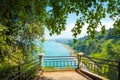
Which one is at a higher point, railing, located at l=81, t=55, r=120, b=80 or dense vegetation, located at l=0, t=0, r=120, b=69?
dense vegetation, located at l=0, t=0, r=120, b=69

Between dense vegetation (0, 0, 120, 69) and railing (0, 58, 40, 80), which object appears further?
dense vegetation (0, 0, 120, 69)

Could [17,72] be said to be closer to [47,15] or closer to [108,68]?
[47,15]

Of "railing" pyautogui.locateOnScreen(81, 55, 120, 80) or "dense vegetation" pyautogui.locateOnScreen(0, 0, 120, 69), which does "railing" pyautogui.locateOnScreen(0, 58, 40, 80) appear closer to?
"dense vegetation" pyautogui.locateOnScreen(0, 0, 120, 69)

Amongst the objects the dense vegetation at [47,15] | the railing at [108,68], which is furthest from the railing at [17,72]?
the railing at [108,68]

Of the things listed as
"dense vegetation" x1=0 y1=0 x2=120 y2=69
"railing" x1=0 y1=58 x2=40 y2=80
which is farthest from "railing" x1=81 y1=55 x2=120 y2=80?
"railing" x1=0 y1=58 x2=40 y2=80

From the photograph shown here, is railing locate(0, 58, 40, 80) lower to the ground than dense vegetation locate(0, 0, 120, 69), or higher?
lower

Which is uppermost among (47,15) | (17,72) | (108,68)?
(47,15)

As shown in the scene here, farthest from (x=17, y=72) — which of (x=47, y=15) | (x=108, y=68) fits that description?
(x=108, y=68)

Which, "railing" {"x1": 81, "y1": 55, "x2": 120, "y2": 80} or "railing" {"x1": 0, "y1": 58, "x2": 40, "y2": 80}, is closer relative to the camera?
"railing" {"x1": 0, "y1": 58, "x2": 40, "y2": 80}

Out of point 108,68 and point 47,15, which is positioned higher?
point 47,15

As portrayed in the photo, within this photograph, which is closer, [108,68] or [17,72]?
[17,72]

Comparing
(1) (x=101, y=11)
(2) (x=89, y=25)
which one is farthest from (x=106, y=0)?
(2) (x=89, y=25)

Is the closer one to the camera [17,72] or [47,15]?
[17,72]

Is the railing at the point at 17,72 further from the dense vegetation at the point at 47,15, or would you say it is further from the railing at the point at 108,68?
the railing at the point at 108,68
